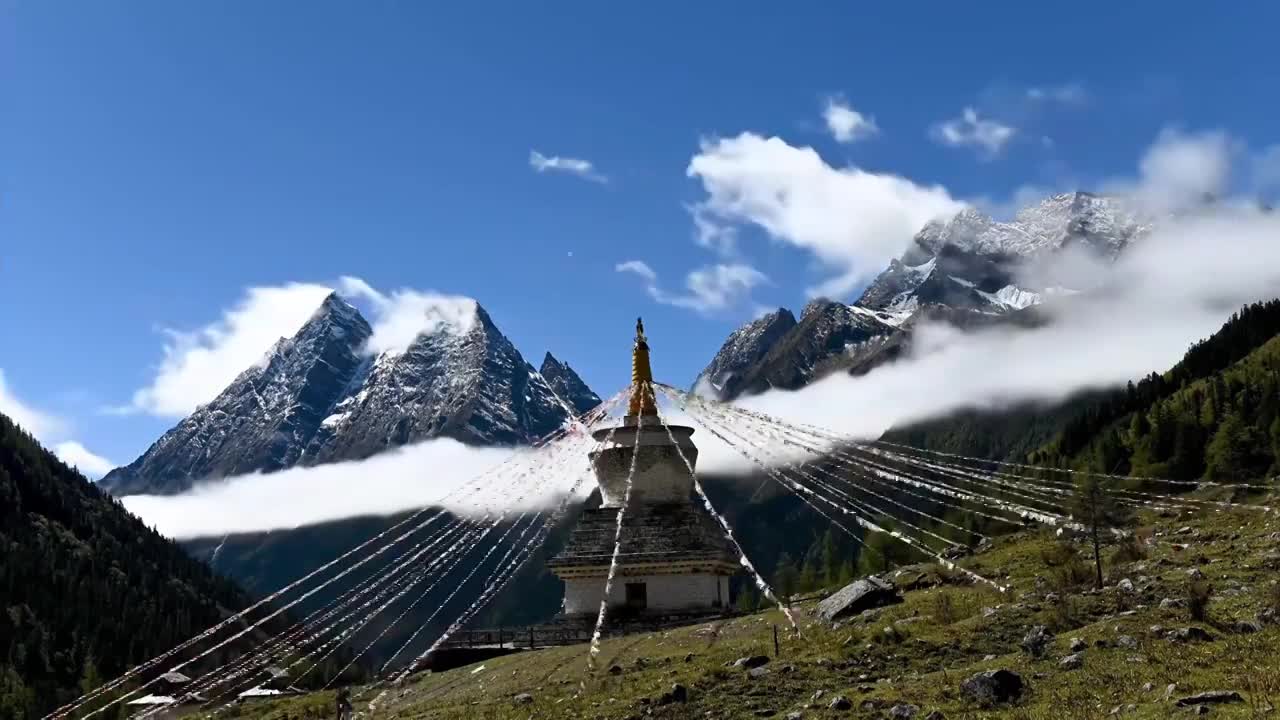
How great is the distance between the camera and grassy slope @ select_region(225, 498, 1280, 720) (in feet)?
58.3

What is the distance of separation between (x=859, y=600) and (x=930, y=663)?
8256 mm

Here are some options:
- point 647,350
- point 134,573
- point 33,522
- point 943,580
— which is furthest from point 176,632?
point 943,580

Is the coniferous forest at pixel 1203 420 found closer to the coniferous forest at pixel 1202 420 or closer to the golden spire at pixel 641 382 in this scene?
the coniferous forest at pixel 1202 420

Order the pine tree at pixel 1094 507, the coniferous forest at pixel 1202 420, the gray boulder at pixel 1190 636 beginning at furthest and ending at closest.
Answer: the coniferous forest at pixel 1202 420 → the pine tree at pixel 1094 507 → the gray boulder at pixel 1190 636

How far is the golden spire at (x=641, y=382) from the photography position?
135 ft

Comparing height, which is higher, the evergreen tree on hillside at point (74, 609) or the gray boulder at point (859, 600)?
the gray boulder at point (859, 600)

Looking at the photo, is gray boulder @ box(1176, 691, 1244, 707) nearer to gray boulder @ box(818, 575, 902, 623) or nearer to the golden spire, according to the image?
gray boulder @ box(818, 575, 902, 623)

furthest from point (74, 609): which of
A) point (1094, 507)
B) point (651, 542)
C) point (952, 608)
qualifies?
point (952, 608)

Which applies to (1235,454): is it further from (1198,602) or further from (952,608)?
(1198,602)

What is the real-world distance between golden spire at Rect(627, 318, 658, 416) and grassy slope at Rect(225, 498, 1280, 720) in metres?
10.6

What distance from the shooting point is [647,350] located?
42906 millimetres

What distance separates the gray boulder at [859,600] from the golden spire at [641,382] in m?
12.7

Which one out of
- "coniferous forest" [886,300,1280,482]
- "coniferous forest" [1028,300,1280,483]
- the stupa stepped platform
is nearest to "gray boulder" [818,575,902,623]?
the stupa stepped platform

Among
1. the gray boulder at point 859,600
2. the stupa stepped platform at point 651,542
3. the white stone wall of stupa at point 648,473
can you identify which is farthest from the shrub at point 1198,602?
the white stone wall of stupa at point 648,473
